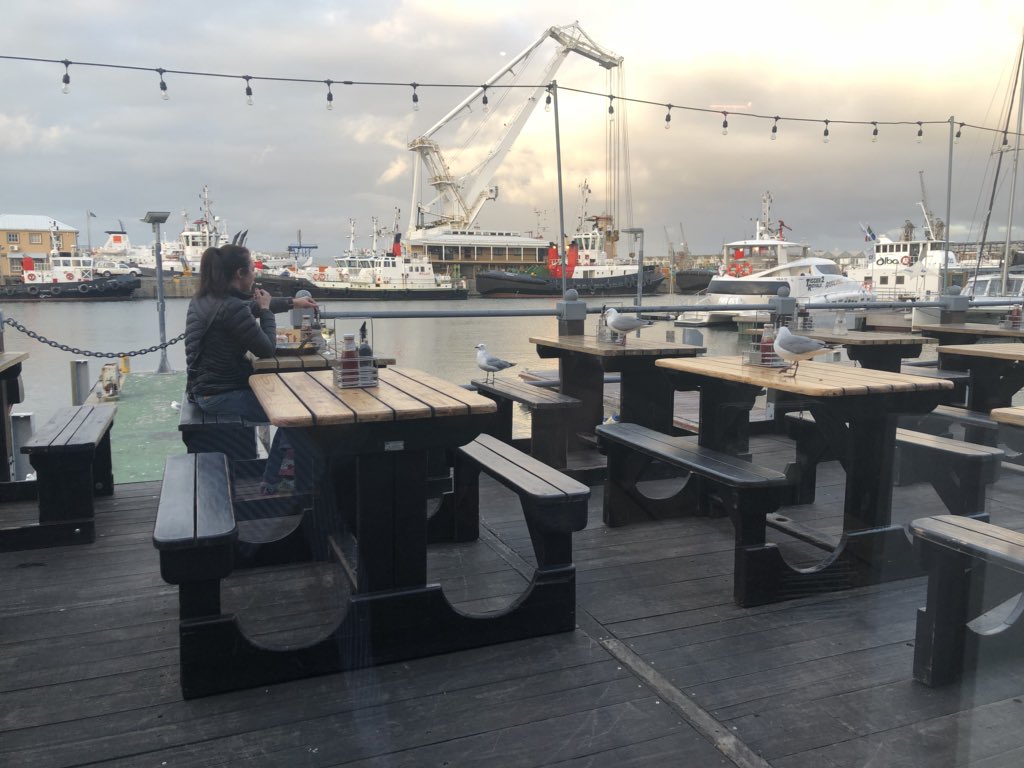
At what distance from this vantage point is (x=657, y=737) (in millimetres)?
1634

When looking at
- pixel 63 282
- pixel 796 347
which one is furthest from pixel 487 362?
pixel 63 282

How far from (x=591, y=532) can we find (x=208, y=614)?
1569mm

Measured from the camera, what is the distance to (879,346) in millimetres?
4363

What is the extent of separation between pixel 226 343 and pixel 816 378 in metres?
2.18

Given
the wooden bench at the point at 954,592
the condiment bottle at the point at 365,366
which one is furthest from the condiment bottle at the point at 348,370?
the wooden bench at the point at 954,592

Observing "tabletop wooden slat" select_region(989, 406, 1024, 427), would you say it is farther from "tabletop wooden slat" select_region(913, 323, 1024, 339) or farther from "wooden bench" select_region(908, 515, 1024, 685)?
"tabletop wooden slat" select_region(913, 323, 1024, 339)

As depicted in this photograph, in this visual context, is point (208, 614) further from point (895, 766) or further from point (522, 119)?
point (522, 119)

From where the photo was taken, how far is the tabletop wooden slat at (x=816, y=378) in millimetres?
2338

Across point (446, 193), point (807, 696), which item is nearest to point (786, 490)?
point (807, 696)

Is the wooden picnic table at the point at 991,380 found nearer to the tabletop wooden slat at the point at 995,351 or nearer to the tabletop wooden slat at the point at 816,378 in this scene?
the tabletop wooden slat at the point at 995,351

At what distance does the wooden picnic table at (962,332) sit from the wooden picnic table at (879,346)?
0.26m

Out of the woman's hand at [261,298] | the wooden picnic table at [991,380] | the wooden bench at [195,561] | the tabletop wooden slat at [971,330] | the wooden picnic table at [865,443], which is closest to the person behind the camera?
the wooden bench at [195,561]

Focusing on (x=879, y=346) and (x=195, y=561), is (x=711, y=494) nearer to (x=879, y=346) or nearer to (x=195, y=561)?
(x=879, y=346)

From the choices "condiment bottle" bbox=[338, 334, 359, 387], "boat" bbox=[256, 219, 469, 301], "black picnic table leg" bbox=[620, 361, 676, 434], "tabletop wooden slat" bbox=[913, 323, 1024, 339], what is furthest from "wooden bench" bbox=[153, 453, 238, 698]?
"boat" bbox=[256, 219, 469, 301]
